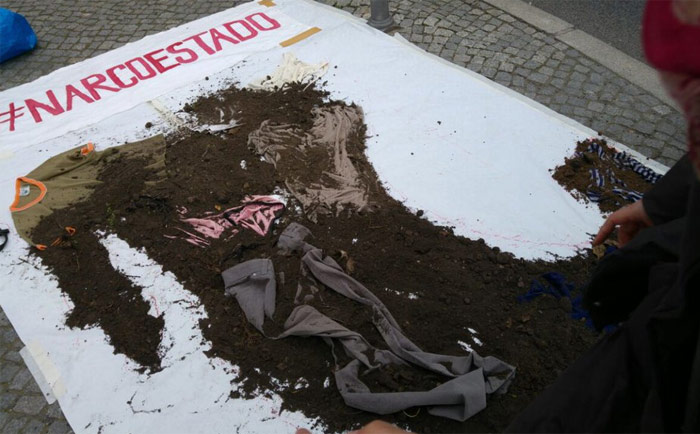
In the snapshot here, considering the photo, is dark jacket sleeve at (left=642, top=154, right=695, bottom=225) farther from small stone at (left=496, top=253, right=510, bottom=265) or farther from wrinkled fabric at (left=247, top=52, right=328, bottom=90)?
wrinkled fabric at (left=247, top=52, right=328, bottom=90)

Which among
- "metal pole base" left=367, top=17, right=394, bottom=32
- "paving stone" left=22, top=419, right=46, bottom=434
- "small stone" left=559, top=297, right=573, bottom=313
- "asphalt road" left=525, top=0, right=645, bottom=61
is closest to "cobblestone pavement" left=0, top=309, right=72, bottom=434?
"paving stone" left=22, top=419, right=46, bottom=434

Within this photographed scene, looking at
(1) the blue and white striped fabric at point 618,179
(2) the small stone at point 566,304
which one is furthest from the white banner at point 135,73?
(2) the small stone at point 566,304

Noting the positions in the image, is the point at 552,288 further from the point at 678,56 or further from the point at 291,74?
the point at 291,74

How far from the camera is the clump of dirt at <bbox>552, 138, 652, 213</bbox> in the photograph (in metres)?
3.48

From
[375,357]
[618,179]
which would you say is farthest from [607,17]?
[375,357]

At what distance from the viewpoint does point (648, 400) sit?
113 cm

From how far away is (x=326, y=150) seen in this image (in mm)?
3977

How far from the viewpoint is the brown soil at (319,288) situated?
264 cm

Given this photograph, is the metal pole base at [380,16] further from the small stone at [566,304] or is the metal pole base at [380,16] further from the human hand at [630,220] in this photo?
the human hand at [630,220]

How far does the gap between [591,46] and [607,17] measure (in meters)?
0.84

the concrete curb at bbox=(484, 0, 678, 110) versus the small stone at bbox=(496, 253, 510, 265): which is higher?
the concrete curb at bbox=(484, 0, 678, 110)

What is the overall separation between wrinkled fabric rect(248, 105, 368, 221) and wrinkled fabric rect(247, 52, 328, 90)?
1.67 feet

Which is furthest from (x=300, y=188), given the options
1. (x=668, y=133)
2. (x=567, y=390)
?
(x=668, y=133)

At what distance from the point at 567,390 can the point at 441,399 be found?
119cm
